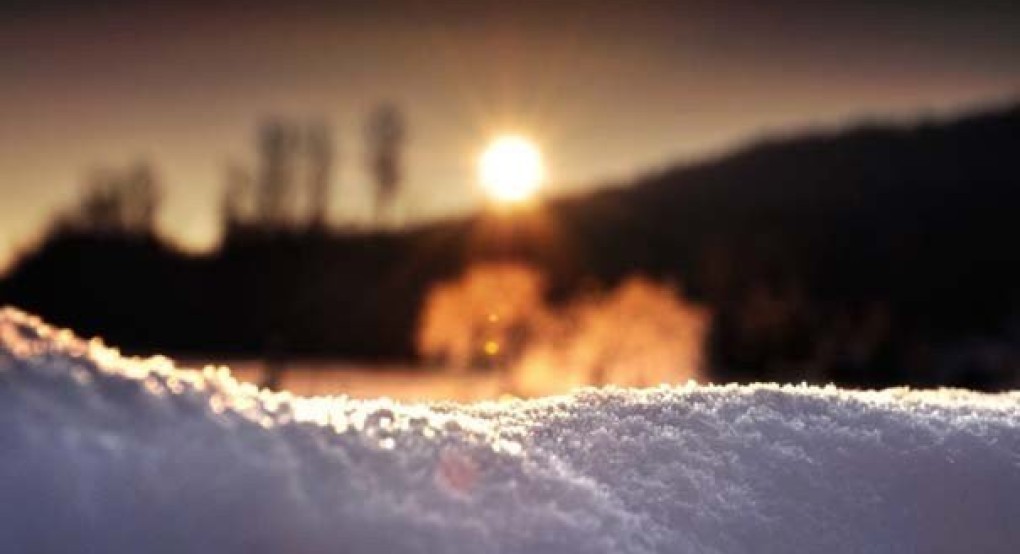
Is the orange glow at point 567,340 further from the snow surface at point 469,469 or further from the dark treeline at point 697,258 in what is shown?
the snow surface at point 469,469

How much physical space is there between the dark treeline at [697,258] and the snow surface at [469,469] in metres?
96.1

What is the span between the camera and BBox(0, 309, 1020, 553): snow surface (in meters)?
1.91

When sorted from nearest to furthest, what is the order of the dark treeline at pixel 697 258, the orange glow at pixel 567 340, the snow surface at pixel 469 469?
the snow surface at pixel 469 469, the orange glow at pixel 567 340, the dark treeline at pixel 697 258

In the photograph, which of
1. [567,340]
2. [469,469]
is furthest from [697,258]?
[469,469]

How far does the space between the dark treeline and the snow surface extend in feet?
315

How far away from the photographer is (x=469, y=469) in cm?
220

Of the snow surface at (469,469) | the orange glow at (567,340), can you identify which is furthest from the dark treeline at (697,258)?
the snow surface at (469,469)

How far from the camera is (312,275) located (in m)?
132

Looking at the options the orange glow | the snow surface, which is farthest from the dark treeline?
the snow surface

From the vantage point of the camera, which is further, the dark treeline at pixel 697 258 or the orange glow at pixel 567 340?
the dark treeline at pixel 697 258

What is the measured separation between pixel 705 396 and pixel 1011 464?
0.69 meters

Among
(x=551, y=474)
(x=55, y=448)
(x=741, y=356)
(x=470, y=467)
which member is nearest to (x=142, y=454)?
(x=55, y=448)

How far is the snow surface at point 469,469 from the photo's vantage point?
1913 millimetres

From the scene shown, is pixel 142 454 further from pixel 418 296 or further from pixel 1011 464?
pixel 418 296
